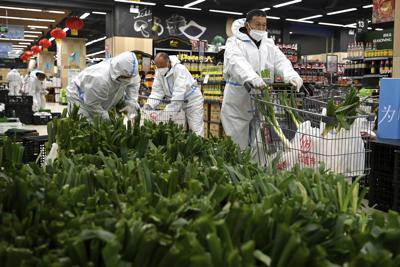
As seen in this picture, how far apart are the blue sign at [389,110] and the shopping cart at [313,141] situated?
347mm

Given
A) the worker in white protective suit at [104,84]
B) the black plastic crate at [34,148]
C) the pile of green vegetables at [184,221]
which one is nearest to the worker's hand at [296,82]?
the worker in white protective suit at [104,84]

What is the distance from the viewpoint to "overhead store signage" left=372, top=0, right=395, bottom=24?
9.30 meters

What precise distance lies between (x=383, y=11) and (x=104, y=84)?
7.34 metres

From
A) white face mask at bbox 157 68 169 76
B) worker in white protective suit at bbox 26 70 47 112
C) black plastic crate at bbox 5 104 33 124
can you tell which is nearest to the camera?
white face mask at bbox 157 68 169 76

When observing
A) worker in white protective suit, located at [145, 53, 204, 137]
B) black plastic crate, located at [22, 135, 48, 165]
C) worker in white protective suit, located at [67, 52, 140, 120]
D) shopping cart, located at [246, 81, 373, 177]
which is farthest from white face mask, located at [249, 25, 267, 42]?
black plastic crate, located at [22, 135, 48, 165]

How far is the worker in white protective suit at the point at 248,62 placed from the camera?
436cm

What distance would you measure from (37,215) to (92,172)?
1.09 ft

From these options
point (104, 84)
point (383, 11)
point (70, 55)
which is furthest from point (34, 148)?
point (70, 55)

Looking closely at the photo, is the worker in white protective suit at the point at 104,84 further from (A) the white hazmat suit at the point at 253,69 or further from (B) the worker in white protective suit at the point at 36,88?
(B) the worker in white protective suit at the point at 36,88

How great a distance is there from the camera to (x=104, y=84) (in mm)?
4387

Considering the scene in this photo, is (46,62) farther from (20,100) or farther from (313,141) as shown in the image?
(313,141)

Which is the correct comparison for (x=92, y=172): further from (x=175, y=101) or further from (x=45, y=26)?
(x=45, y=26)

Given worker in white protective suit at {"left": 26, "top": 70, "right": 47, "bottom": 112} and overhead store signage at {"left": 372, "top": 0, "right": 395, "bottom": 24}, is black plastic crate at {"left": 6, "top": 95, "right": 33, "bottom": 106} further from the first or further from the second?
overhead store signage at {"left": 372, "top": 0, "right": 395, "bottom": 24}

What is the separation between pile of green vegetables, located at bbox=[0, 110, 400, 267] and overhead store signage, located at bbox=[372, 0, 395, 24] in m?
8.87
